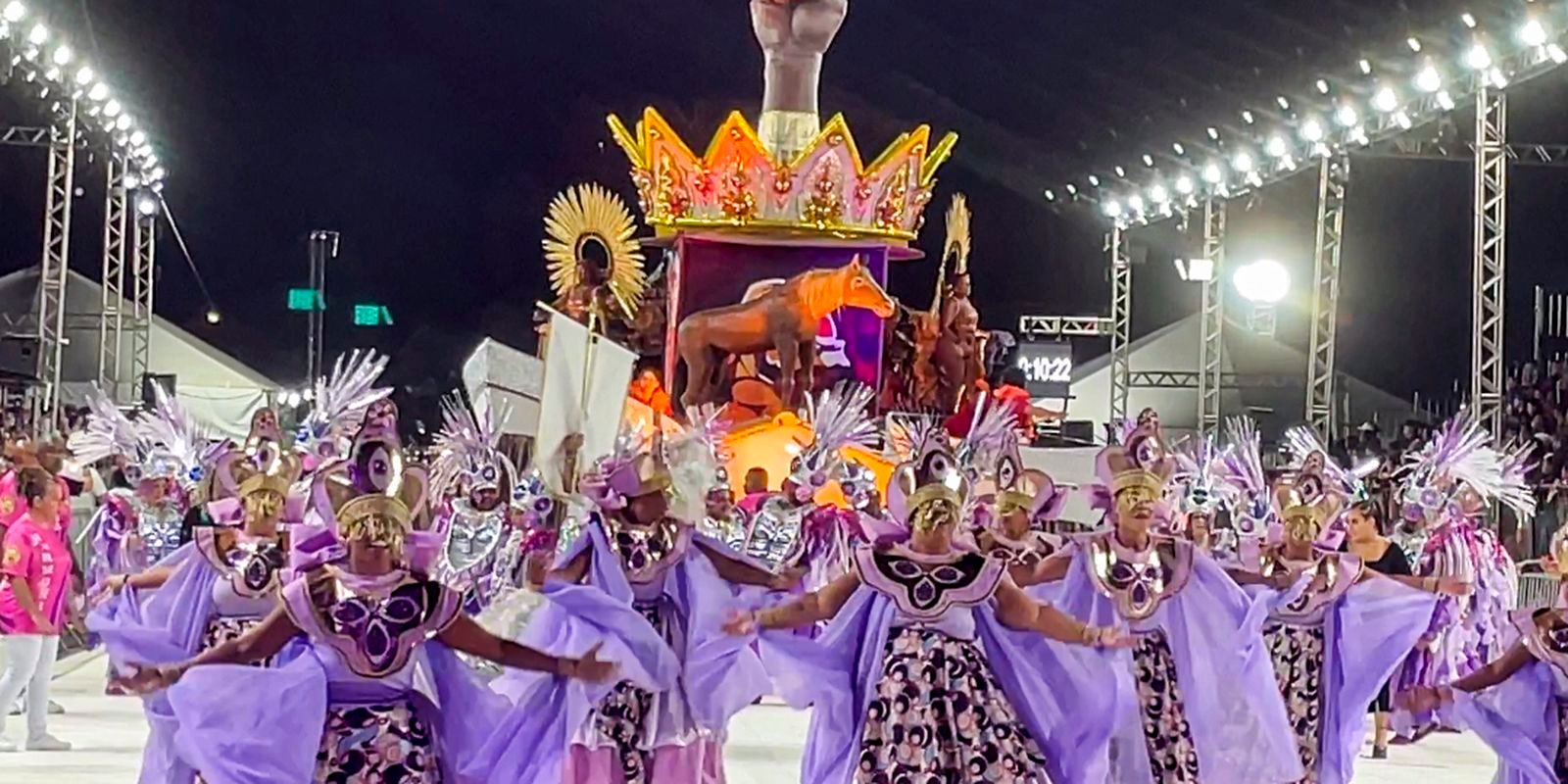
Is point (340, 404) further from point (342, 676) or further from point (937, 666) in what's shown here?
point (342, 676)

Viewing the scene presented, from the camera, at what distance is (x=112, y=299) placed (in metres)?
22.5

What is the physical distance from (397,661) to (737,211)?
36.7ft

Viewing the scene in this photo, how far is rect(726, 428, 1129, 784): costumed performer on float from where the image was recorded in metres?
6.00

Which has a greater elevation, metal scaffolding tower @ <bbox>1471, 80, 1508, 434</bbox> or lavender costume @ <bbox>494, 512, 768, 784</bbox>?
metal scaffolding tower @ <bbox>1471, 80, 1508, 434</bbox>

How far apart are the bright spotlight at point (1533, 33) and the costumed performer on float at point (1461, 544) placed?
4.86 meters

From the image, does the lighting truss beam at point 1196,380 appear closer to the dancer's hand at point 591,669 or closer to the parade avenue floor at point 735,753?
the parade avenue floor at point 735,753

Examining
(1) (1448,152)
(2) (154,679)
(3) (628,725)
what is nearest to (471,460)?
(3) (628,725)

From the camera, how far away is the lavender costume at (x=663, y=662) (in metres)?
6.95

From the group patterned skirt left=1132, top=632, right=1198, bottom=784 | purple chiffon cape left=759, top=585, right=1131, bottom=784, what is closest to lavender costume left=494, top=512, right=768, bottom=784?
purple chiffon cape left=759, top=585, right=1131, bottom=784

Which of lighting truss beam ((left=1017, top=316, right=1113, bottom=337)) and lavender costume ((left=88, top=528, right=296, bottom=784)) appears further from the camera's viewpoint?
lighting truss beam ((left=1017, top=316, right=1113, bottom=337))

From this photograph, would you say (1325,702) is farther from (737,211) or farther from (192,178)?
(192,178)

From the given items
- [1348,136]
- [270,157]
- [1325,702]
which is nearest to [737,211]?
[1348,136]

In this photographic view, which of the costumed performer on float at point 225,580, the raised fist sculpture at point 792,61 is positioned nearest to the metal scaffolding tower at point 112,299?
the raised fist sculpture at point 792,61

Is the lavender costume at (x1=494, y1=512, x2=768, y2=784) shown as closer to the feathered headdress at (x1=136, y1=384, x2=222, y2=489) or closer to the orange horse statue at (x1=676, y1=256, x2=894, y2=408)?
the feathered headdress at (x1=136, y1=384, x2=222, y2=489)
